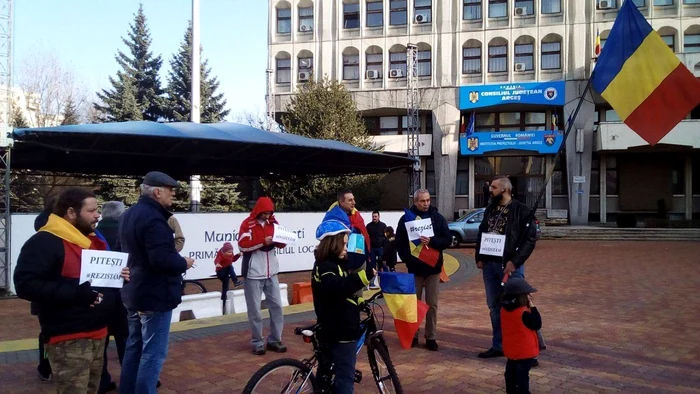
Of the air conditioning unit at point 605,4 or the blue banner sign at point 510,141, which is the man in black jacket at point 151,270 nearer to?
the blue banner sign at point 510,141

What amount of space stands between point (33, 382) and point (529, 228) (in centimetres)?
530

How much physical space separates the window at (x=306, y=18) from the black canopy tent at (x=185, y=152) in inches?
817

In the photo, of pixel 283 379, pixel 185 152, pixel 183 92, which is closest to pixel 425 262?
pixel 283 379

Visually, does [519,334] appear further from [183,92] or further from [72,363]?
[183,92]

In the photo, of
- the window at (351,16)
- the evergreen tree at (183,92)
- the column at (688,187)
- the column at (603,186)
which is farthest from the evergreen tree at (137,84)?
the column at (688,187)

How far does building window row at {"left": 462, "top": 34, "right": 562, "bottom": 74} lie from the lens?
114ft

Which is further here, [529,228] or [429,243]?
[429,243]

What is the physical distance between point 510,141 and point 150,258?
33.3m

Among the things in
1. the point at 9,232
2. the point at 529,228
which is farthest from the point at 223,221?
the point at 529,228

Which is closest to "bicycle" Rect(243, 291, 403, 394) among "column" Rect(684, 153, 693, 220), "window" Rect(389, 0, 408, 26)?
"window" Rect(389, 0, 408, 26)

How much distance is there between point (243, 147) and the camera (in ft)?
47.1

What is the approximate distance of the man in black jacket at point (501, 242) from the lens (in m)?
5.96

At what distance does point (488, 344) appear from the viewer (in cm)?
709

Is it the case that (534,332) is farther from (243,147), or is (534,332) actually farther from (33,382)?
(243,147)
